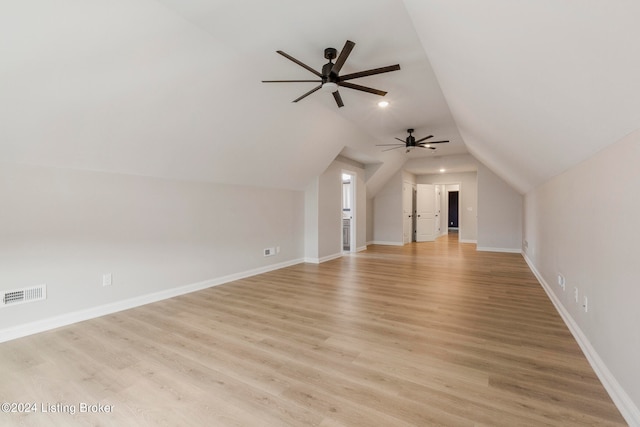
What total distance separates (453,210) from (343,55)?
13.7 m

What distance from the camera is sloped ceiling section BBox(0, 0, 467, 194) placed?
200 cm

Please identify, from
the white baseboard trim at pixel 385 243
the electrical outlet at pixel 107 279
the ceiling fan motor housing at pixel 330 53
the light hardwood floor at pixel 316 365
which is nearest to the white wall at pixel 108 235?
the electrical outlet at pixel 107 279

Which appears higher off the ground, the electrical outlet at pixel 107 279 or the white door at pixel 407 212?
the white door at pixel 407 212

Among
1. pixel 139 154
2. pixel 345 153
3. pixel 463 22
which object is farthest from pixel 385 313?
pixel 345 153

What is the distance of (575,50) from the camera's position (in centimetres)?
122

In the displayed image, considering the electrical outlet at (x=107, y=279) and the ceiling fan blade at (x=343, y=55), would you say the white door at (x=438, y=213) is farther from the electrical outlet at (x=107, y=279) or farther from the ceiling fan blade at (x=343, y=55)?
the electrical outlet at (x=107, y=279)

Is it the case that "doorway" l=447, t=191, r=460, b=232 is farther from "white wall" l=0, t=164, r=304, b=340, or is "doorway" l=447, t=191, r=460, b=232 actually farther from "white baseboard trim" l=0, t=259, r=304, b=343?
"white baseboard trim" l=0, t=259, r=304, b=343

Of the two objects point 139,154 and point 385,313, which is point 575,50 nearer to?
point 385,313

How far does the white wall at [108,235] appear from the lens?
2.54 meters

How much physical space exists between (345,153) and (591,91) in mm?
5335

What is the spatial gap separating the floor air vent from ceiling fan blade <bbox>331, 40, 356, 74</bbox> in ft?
11.3

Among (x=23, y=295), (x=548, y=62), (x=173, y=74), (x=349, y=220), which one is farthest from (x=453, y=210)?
(x=23, y=295)

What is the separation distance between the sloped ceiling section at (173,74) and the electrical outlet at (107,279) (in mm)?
1173

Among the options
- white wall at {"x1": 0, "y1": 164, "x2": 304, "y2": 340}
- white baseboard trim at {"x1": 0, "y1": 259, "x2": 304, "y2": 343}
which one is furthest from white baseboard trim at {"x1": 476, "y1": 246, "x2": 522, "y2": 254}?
white baseboard trim at {"x1": 0, "y1": 259, "x2": 304, "y2": 343}
